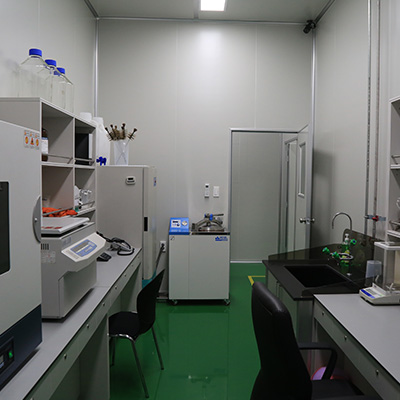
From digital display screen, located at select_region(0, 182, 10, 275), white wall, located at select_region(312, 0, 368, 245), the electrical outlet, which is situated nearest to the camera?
digital display screen, located at select_region(0, 182, 10, 275)

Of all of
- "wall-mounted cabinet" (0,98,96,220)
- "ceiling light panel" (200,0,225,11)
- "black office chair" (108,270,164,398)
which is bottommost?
"black office chair" (108,270,164,398)

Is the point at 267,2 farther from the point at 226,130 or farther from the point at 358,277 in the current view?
the point at 358,277

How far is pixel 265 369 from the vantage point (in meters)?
1.33

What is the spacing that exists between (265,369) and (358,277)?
3.71 ft

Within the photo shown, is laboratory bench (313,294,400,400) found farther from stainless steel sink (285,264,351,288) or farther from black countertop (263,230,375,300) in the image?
stainless steel sink (285,264,351,288)

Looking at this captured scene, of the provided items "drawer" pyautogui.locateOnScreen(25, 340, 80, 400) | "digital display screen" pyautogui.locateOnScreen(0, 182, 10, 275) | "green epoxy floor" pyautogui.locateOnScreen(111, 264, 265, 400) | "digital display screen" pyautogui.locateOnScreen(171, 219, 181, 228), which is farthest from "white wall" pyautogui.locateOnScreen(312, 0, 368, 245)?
"digital display screen" pyautogui.locateOnScreen(0, 182, 10, 275)

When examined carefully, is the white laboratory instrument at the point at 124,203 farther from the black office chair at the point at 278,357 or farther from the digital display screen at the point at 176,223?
the black office chair at the point at 278,357

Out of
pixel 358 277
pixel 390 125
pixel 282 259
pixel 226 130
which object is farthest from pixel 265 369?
pixel 226 130

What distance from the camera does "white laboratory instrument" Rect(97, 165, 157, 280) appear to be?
3162 mm

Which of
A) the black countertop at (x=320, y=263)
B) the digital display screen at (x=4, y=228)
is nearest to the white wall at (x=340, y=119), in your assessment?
the black countertop at (x=320, y=263)

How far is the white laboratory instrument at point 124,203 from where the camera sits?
10.4 ft

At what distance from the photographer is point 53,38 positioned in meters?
2.70

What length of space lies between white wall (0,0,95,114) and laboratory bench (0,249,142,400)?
133cm

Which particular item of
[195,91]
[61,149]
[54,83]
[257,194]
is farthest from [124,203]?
[257,194]
